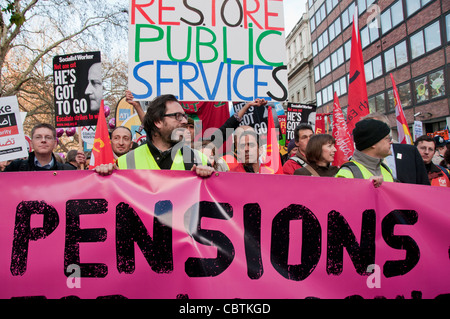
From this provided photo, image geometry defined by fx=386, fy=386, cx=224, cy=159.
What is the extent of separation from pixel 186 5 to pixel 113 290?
2.71 metres

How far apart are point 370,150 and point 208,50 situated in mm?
1796

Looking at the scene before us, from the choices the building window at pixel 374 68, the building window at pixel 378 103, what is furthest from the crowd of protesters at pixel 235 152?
the building window at pixel 374 68

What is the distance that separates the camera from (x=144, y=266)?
7.38 feet

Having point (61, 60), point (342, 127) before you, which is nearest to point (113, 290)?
point (342, 127)

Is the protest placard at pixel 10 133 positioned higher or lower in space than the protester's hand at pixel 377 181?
higher

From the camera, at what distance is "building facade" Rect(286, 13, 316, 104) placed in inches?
1716

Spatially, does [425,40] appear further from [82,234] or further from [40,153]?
[82,234]

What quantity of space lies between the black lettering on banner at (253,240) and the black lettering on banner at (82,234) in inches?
33.1

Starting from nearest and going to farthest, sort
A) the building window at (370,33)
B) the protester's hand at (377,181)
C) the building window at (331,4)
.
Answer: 1. the protester's hand at (377,181)
2. the building window at (370,33)
3. the building window at (331,4)

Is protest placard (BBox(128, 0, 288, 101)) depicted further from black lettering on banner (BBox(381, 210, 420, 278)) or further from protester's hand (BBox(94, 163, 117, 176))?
black lettering on banner (BBox(381, 210, 420, 278))

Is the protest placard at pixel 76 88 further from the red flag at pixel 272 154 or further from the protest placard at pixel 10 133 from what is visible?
the red flag at pixel 272 154

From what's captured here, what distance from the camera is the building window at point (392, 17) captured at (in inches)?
984

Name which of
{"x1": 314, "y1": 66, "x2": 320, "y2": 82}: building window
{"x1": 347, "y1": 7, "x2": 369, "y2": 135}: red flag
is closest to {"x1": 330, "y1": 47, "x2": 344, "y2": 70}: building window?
{"x1": 314, "y1": 66, "x2": 320, "y2": 82}: building window
